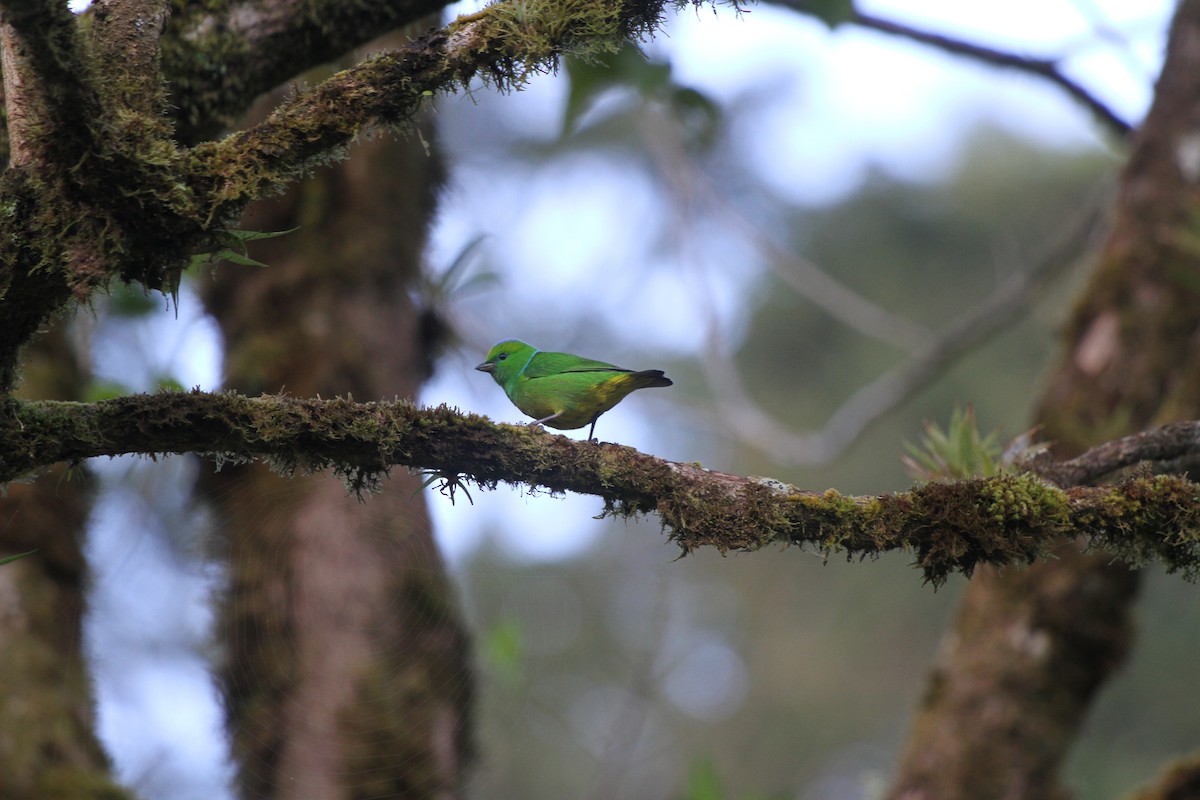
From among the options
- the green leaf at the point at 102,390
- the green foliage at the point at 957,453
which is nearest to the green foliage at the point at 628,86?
the green foliage at the point at 957,453

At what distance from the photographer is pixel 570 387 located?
130 inches

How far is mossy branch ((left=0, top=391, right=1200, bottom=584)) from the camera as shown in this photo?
1.97 m

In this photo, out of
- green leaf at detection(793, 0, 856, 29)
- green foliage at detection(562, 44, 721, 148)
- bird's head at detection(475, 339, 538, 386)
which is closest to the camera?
green leaf at detection(793, 0, 856, 29)

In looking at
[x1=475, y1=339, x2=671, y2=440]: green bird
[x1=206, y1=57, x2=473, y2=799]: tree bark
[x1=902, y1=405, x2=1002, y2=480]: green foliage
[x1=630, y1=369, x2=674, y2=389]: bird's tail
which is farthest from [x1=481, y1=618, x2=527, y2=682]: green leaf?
[x1=902, y1=405, x2=1002, y2=480]: green foliage

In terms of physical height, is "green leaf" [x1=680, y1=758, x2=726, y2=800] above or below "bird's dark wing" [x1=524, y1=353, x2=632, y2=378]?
below

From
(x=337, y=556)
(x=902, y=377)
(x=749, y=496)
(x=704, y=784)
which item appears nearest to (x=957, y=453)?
(x=749, y=496)

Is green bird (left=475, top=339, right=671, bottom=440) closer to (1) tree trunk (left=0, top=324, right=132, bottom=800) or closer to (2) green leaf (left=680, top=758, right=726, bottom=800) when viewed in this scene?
(1) tree trunk (left=0, top=324, right=132, bottom=800)

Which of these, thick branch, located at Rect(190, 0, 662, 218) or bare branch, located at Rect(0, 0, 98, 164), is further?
thick branch, located at Rect(190, 0, 662, 218)

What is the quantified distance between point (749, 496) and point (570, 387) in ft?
4.19

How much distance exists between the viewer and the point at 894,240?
14461 mm

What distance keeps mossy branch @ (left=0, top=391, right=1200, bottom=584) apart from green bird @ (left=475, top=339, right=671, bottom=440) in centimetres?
94

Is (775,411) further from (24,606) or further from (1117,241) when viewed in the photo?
(24,606)

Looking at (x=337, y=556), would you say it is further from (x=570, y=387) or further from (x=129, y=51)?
(x=129, y=51)

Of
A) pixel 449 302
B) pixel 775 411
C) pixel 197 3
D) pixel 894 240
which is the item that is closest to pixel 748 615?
pixel 775 411
